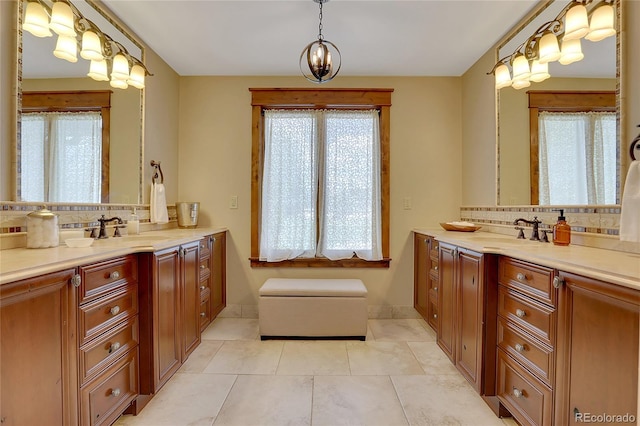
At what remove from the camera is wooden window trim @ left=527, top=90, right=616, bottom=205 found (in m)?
1.65

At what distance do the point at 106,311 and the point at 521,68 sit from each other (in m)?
2.90

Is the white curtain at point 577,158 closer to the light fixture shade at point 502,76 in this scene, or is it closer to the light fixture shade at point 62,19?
the light fixture shade at point 502,76

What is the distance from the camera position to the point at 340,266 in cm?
313

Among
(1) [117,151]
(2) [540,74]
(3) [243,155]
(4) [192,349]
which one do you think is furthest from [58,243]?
(2) [540,74]

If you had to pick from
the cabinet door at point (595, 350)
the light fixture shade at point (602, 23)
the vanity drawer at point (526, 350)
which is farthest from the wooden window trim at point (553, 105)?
the cabinet door at point (595, 350)

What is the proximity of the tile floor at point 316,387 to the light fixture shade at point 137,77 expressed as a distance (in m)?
2.07

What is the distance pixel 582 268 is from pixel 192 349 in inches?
91.4

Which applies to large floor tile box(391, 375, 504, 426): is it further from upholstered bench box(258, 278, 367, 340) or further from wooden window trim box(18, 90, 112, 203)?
wooden window trim box(18, 90, 112, 203)

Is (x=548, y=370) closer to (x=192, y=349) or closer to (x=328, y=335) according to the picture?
(x=328, y=335)

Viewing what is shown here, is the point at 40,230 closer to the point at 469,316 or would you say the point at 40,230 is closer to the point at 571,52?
the point at 469,316

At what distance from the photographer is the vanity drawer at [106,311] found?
1.29 m

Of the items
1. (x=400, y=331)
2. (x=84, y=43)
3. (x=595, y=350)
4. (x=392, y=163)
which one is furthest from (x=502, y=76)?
(x=84, y=43)

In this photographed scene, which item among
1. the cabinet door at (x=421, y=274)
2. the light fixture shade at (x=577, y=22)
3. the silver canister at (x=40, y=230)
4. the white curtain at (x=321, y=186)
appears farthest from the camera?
the white curtain at (x=321, y=186)

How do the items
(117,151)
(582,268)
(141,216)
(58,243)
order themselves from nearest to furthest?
(582,268)
(58,243)
(117,151)
(141,216)
